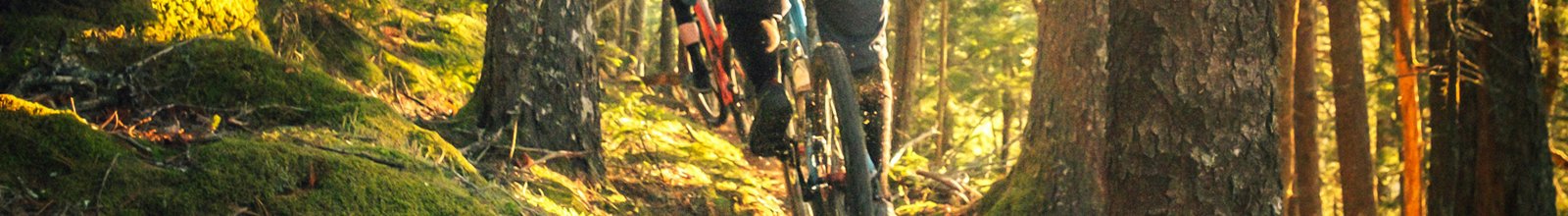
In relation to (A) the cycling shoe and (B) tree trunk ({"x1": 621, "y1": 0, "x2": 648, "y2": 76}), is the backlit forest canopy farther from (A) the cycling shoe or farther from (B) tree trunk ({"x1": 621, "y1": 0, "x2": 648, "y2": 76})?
(B) tree trunk ({"x1": 621, "y1": 0, "x2": 648, "y2": 76})

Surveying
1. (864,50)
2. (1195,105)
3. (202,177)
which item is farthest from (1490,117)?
(202,177)

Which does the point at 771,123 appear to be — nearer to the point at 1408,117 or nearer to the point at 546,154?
the point at 546,154

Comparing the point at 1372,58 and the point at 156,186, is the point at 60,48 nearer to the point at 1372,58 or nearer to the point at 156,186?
the point at 156,186

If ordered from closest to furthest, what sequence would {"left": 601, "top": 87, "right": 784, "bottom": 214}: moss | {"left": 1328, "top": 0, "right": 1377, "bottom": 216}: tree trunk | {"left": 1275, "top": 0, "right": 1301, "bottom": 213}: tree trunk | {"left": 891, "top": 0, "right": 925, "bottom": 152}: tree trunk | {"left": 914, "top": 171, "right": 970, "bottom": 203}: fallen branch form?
{"left": 601, "top": 87, "right": 784, "bottom": 214}: moss
{"left": 914, "top": 171, "right": 970, "bottom": 203}: fallen branch
{"left": 1275, "top": 0, "right": 1301, "bottom": 213}: tree trunk
{"left": 1328, "top": 0, "right": 1377, "bottom": 216}: tree trunk
{"left": 891, "top": 0, "right": 925, "bottom": 152}: tree trunk

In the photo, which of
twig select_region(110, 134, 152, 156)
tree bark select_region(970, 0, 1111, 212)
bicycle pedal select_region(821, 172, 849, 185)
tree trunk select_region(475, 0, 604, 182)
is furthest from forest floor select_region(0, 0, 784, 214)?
tree bark select_region(970, 0, 1111, 212)

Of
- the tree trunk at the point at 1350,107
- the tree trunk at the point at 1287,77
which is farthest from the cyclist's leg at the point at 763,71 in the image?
the tree trunk at the point at 1350,107

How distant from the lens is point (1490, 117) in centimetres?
714

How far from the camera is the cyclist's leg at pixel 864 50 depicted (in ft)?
15.9

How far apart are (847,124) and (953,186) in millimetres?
2686

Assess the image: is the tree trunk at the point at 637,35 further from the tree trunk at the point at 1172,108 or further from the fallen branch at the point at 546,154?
the tree trunk at the point at 1172,108

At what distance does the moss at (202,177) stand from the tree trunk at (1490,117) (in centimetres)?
534

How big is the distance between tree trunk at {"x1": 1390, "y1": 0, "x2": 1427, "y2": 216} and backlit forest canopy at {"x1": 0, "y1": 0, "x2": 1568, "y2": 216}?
122cm

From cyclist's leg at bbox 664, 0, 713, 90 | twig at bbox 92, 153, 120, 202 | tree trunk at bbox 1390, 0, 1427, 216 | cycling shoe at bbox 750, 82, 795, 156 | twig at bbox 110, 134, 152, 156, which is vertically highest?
cyclist's leg at bbox 664, 0, 713, 90

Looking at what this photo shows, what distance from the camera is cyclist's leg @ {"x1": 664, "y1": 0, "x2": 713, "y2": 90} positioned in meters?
5.90
